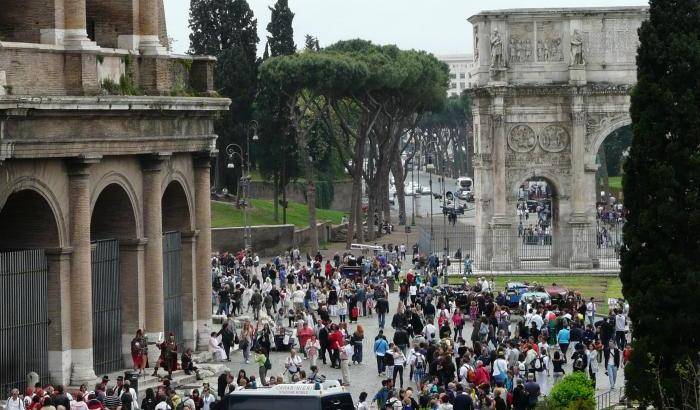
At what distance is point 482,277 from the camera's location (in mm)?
61188

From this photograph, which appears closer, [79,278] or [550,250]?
[79,278]

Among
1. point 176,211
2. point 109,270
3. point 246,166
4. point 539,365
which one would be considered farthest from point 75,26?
point 246,166

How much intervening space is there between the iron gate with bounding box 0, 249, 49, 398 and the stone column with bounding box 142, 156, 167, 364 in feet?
12.0

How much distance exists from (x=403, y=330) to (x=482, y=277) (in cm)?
1906

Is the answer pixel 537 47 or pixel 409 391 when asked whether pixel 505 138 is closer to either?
pixel 537 47

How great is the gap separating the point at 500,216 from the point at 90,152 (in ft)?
106

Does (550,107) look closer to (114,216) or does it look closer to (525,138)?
(525,138)

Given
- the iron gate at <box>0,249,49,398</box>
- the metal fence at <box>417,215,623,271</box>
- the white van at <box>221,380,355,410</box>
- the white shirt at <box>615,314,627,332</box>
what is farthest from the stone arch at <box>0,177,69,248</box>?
the metal fence at <box>417,215,623,271</box>

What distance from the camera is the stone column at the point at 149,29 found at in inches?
1495

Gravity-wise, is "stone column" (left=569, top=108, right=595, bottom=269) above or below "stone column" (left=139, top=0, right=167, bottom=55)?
below

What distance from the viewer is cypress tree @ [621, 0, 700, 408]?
29875 mm

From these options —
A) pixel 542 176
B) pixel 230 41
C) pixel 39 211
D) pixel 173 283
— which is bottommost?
pixel 173 283

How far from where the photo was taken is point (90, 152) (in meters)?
34.3

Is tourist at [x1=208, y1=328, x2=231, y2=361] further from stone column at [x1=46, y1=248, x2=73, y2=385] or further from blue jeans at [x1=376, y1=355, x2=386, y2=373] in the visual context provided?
stone column at [x1=46, y1=248, x2=73, y2=385]
